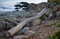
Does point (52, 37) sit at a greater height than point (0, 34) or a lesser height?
greater

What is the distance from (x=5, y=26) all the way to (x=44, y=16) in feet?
9.56

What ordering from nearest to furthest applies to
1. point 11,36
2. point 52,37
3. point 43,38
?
point 52,37 < point 43,38 < point 11,36

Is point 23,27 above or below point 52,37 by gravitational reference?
below

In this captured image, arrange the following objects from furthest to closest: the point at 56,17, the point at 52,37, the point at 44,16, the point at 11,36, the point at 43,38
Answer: the point at 44,16, the point at 56,17, the point at 11,36, the point at 43,38, the point at 52,37

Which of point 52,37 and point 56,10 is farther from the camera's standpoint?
point 56,10

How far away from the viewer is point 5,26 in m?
10.6

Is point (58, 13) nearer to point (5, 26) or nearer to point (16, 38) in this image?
point (5, 26)

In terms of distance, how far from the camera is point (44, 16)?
12555 millimetres

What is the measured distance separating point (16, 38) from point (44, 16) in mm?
4460

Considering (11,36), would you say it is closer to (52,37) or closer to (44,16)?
(52,37)

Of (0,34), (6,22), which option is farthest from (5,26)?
(0,34)

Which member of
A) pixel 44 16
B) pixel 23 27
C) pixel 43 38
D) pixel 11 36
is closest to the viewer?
pixel 43 38

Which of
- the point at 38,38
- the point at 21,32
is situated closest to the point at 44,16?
the point at 21,32

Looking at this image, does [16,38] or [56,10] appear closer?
[16,38]
